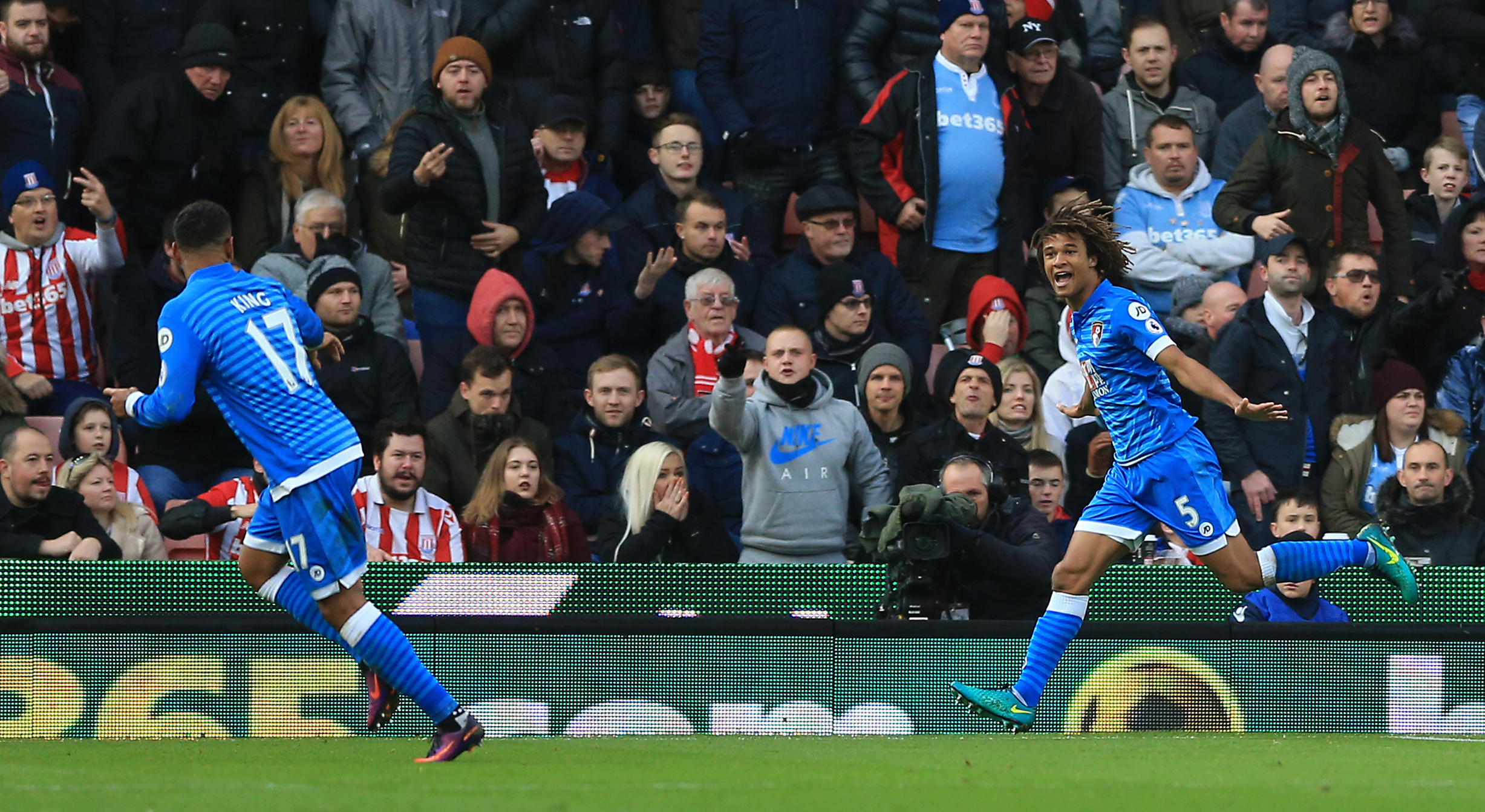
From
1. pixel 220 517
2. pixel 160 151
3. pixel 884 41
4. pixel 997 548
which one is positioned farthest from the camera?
pixel 884 41

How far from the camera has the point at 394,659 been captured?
664 centimetres

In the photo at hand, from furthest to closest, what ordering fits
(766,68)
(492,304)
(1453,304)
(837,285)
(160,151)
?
(766,68)
(1453,304)
(160,151)
(837,285)
(492,304)

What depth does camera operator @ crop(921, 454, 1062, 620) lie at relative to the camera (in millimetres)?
8484

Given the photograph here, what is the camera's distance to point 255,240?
11406mm

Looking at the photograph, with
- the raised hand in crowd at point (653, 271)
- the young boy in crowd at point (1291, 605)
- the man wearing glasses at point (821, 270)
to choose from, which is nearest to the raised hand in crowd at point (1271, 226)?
the man wearing glasses at point (821, 270)

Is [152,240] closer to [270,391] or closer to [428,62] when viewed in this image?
[428,62]

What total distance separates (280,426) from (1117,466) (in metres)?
3.20

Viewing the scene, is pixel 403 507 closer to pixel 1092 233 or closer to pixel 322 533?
pixel 322 533

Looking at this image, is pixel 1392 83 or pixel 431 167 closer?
pixel 431 167

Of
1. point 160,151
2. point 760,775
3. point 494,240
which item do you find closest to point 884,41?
point 494,240

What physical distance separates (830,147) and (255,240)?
3.70m

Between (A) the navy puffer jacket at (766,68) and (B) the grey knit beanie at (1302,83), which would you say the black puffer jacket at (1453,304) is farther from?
(A) the navy puffer jacket at (766,68)

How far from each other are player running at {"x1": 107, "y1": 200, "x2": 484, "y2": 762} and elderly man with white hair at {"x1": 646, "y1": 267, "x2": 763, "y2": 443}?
11.8 ft

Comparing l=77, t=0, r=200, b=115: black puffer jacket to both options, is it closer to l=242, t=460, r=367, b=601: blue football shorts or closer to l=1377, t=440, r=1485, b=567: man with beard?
l=242, t=460, r=367, b=601: blue football shorts
